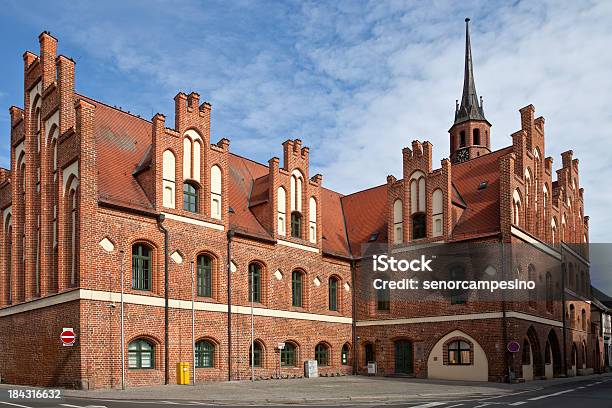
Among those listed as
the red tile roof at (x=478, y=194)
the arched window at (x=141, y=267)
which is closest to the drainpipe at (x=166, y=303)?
the arched window at (x=141, y=267)

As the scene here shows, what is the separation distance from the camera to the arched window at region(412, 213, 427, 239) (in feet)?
126

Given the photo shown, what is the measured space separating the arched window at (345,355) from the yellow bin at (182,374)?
13532 millimetres

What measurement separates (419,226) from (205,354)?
15.0 m

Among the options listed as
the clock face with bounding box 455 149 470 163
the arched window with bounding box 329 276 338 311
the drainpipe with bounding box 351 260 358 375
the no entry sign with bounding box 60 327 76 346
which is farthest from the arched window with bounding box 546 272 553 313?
the no entry sign with bounding box 60 327 76 346

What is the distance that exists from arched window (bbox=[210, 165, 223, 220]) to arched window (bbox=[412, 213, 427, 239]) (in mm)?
12375

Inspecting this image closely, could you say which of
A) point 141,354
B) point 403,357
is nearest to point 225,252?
point 141,354

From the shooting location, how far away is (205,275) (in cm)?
3216

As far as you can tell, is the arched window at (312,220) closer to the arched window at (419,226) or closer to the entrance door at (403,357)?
the arched window at (419,226)

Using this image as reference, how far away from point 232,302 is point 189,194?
230 inches

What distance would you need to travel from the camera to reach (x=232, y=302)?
3272 cm

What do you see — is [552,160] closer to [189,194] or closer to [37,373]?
[189,194]

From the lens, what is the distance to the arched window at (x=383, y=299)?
131ft

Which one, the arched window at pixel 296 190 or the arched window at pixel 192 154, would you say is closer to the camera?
the arched window at pixel 192 154

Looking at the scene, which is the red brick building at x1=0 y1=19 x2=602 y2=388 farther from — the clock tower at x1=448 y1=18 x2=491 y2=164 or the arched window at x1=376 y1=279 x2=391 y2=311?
the clock tower at x1=448 y1=18 x2=491 y2=164
